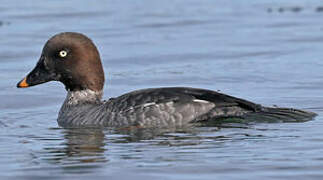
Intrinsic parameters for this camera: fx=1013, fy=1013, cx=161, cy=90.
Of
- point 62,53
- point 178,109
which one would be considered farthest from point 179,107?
point 62,53

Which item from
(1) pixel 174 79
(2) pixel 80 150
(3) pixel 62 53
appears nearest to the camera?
(2) pixel 80 150

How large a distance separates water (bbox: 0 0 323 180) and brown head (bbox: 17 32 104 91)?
54 cm

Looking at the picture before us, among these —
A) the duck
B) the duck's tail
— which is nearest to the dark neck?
the duck

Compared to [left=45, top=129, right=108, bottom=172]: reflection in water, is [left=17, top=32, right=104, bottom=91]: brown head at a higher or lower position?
→ higher

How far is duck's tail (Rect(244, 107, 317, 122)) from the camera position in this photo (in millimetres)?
11516

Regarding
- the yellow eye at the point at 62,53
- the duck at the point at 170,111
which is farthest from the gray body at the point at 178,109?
the yellow eye at the point at 62,53

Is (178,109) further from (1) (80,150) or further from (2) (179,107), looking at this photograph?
(1) (80,150)

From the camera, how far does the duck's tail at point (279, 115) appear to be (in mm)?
11516

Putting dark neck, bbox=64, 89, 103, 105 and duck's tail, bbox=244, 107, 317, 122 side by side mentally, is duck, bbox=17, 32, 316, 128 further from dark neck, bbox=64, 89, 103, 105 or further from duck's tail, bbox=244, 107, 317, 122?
dark neck, bbox=64, 89, 103, 105

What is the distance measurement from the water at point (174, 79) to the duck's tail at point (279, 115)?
144 millimetres

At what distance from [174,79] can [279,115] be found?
3.87 meters

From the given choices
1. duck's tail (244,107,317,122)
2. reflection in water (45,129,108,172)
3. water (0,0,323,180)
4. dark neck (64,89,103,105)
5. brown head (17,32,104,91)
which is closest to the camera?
water (0,0,323,180)

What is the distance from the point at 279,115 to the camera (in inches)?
455

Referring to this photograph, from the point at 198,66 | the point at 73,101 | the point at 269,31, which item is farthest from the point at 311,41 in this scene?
the point at 73,101
